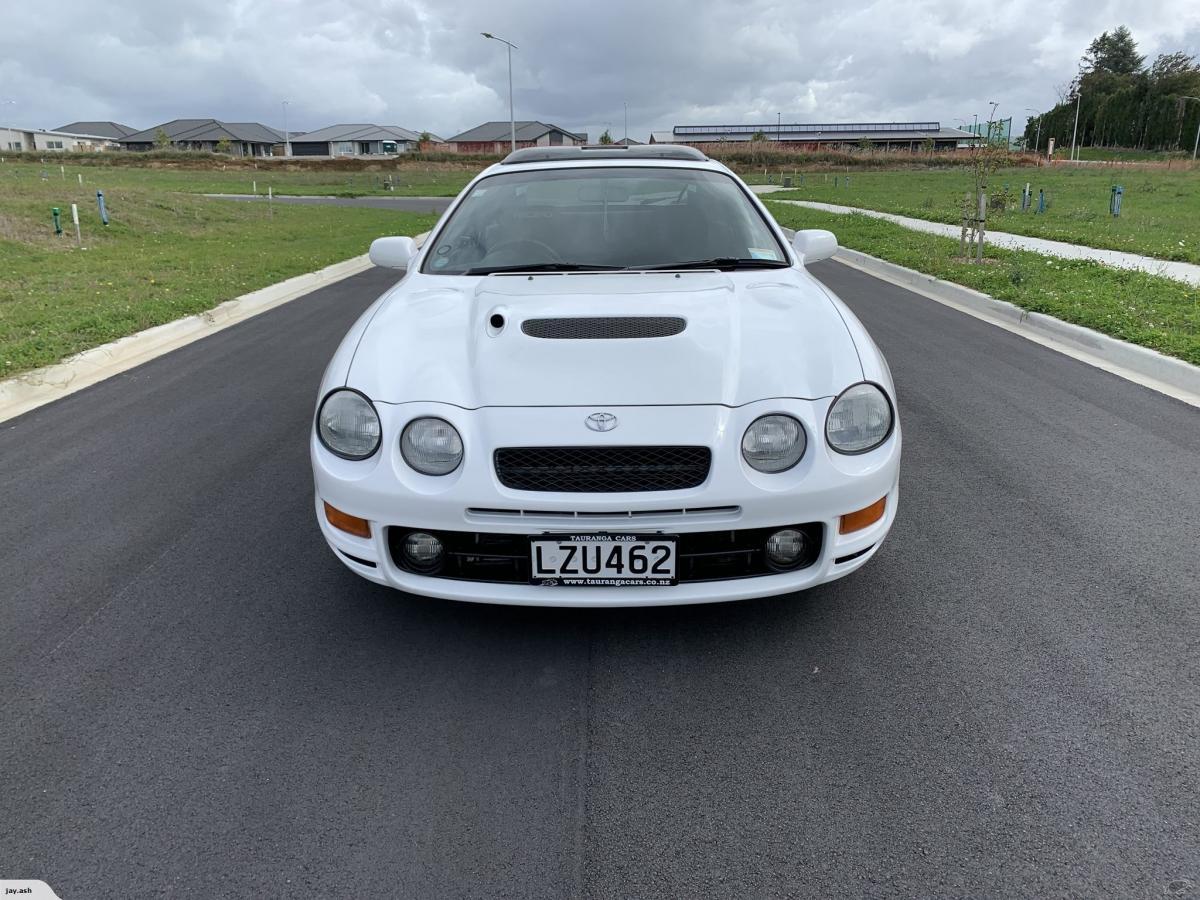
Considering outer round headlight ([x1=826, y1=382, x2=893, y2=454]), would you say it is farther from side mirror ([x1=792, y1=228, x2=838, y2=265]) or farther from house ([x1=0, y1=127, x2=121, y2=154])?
house ([x1=0, y1=127, x2=121, y2=154])

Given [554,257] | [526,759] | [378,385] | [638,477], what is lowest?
[526,759]

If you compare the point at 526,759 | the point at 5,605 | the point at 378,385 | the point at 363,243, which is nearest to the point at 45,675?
the point at 5,605

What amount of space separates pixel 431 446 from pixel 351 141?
106 metres

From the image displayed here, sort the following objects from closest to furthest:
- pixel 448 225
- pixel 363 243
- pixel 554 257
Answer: pixel 554 257
pixel 448 225
pixel 363 243

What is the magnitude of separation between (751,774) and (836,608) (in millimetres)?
974

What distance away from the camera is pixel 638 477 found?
2.46 meters

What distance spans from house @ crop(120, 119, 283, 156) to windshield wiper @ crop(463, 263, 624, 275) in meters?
105

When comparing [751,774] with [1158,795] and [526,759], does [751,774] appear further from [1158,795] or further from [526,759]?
[1158,795]

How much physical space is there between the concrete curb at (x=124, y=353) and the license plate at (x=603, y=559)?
474 cm

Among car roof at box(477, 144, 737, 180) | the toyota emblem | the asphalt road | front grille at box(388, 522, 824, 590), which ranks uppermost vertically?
car roof at box(477, 144, 737, 180)

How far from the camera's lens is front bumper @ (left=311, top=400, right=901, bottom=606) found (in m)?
2.44

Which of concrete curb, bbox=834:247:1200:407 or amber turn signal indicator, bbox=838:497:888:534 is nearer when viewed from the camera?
amber turn signal indicator, bbox=838:497:888:534

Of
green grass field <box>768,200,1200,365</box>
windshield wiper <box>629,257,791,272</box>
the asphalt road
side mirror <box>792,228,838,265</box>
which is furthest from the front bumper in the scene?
green grass field <box>768,200,1200,365</box>

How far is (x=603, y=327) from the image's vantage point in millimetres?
2830
